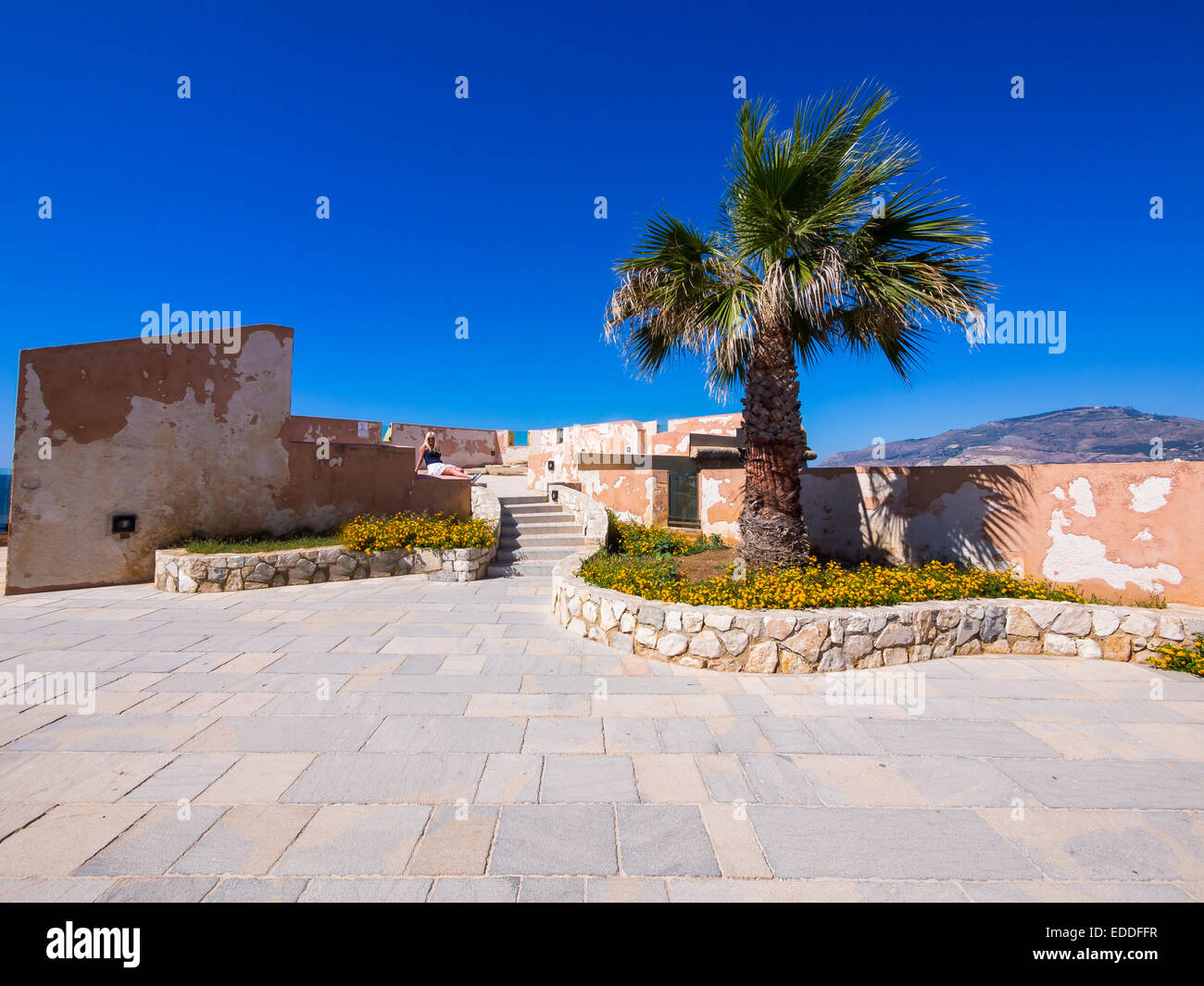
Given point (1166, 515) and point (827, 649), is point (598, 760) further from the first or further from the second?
point (1166, 515)

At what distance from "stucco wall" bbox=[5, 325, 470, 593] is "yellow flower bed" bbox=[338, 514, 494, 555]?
40.6 inches

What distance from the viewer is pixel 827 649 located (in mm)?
4883

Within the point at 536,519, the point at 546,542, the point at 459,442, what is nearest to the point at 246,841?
the point at 546,542

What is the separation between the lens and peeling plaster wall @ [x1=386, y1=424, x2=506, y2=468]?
19.5m

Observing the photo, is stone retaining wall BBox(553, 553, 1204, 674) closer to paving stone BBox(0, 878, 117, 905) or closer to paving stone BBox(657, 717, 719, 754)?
paving stone BBox(657, 717, 719, 754)

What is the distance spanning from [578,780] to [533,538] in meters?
7.63

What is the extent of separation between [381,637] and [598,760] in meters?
3.30

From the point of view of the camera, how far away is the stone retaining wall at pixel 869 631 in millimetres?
4859

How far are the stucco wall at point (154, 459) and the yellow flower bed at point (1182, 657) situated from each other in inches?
A: 427

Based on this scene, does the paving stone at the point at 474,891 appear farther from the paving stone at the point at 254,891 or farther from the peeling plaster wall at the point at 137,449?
the peeling plaster wall at the point at 137,449

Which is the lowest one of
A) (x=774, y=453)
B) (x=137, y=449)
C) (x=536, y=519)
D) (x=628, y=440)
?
(x=536, y=519)

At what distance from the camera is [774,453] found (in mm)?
6352

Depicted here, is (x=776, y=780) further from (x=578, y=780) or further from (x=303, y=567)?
(x=303, y=567)
